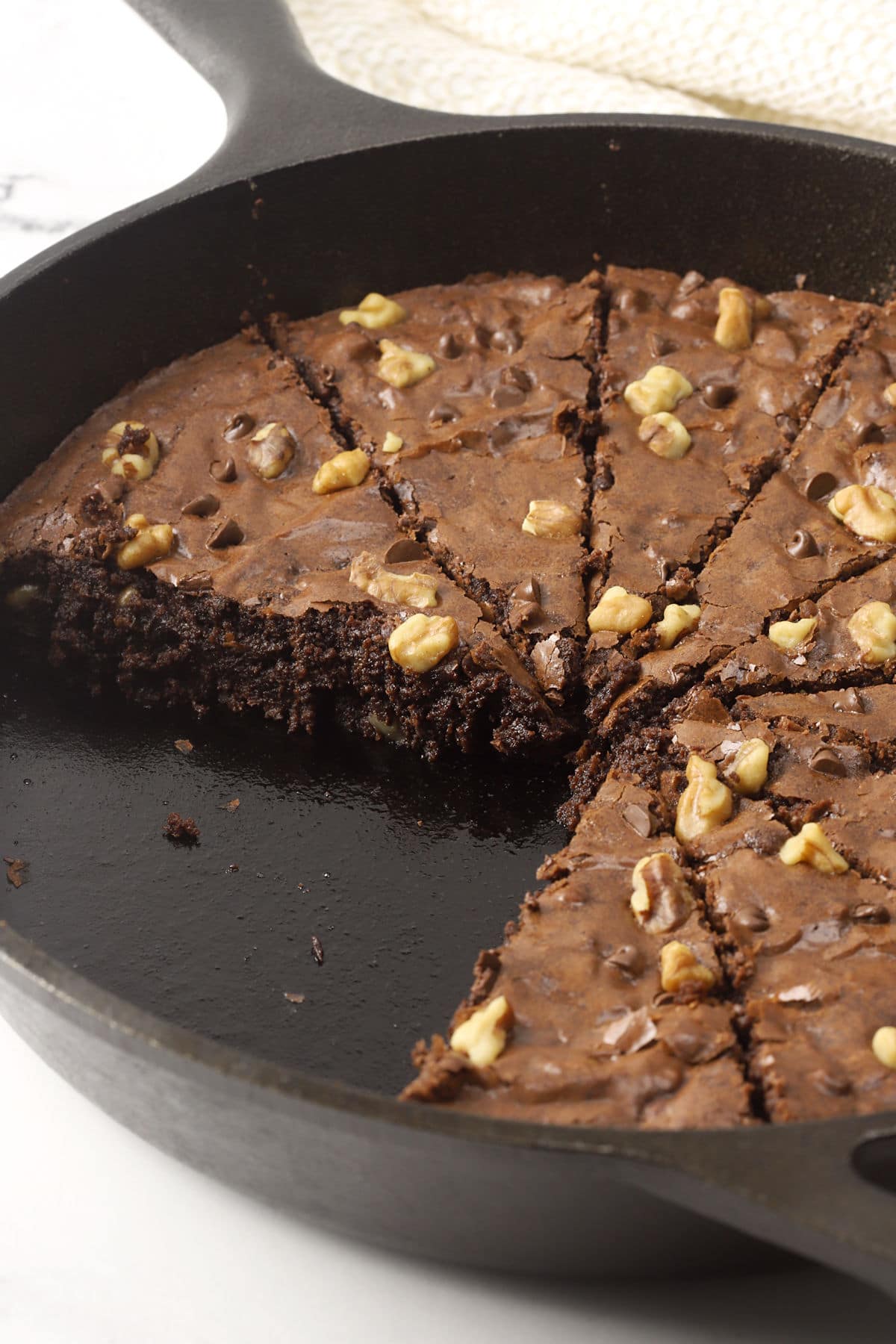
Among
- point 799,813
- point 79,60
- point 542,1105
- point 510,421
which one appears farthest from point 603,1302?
point 79,60

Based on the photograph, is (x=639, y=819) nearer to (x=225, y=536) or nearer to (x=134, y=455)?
(x=225, y=536)

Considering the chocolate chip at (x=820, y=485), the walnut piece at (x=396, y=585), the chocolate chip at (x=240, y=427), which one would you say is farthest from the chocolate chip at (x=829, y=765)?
the chocolate chip at (x=240, y=427)

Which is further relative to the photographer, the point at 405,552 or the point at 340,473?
the point at 340,473

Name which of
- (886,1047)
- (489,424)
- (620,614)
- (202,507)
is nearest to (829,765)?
(620,614)

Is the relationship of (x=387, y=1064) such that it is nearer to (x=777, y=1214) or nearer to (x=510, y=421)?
(x=777, y=1214)

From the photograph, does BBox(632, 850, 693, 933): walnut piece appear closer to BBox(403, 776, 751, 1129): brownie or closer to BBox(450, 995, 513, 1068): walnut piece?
BBox(403, 776, 751, 1129): brownie

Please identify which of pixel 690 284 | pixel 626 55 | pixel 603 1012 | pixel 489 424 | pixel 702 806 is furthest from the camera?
pixel 626 55

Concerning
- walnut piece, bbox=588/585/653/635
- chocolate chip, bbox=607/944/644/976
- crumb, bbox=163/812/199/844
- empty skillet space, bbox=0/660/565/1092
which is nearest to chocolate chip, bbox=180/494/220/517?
empty skillet space, bbox=0/660/565/1092
